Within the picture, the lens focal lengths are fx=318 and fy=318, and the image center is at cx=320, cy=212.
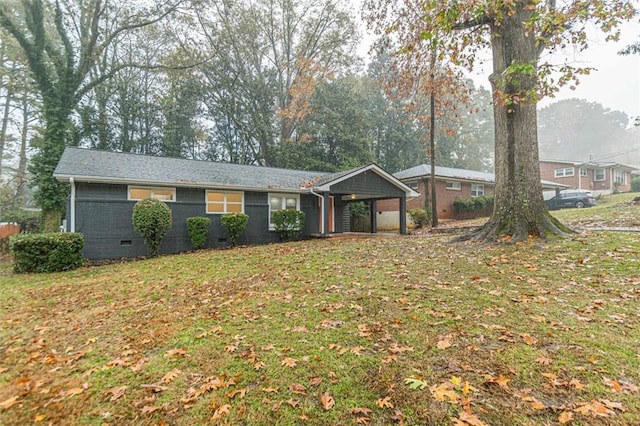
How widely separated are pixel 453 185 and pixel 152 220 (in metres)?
19.6

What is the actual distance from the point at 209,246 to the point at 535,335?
12124 millimetres

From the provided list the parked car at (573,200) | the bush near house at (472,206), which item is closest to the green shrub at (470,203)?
the bush near house at (472,206)

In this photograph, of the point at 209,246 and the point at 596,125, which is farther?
the point at 596,125

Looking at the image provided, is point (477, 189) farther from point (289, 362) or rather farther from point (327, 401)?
point (327, 401)

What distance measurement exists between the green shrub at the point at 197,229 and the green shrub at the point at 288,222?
3095 millimetres

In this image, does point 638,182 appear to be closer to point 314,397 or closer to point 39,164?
point 314,397

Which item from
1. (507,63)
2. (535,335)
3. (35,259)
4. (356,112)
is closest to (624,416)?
(535,335)

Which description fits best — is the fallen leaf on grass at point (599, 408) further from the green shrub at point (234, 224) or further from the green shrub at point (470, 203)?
the green shrub at point (470, 203)

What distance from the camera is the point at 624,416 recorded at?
2.33 meters

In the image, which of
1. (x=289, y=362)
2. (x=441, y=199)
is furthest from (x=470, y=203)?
(x=289, y=362)

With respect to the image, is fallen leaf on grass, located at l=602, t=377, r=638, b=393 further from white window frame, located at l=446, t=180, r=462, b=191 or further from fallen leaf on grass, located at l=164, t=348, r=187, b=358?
white window frame, located at l=446, t=180, r=462, b=191

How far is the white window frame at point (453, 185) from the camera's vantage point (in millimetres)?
22672

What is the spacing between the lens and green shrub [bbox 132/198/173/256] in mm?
11164

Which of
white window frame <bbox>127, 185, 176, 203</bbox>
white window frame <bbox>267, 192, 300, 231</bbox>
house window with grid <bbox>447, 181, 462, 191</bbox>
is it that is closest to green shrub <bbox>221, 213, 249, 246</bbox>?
white window frame <bbox>267, 192, 300, 231</bbox>
